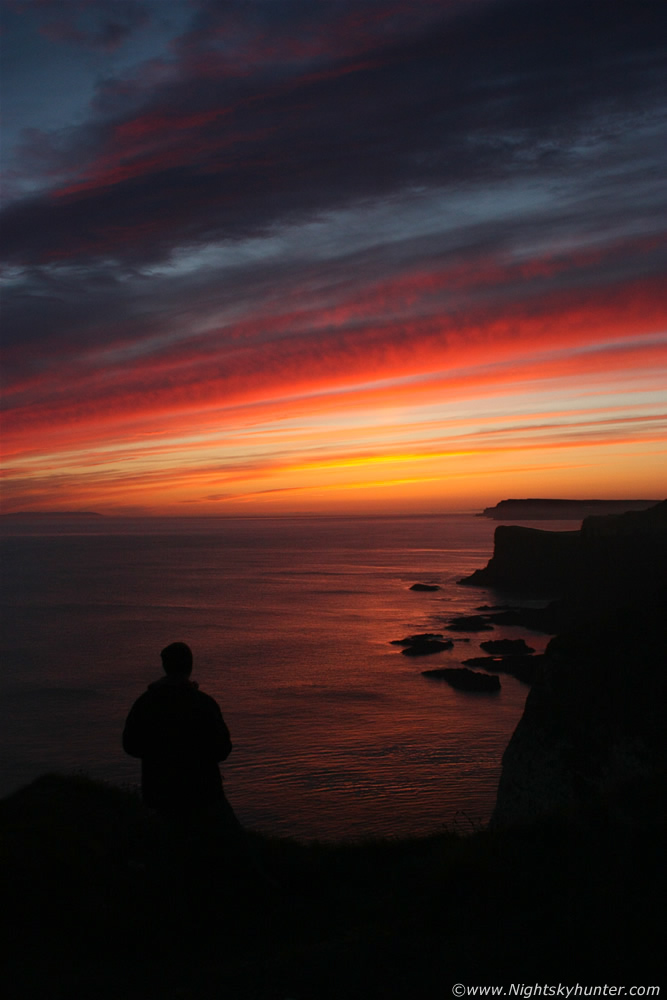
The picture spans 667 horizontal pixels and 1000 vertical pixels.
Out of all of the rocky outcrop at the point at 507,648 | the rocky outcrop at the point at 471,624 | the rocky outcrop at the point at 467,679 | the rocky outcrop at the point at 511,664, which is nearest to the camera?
the rocky outcrop at the point at 467,679

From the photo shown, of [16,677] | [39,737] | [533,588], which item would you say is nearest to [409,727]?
[39,737]

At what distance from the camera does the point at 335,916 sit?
6609 millimetres

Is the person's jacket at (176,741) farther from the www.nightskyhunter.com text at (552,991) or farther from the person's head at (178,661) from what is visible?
the www.nightskyhunter.com text at (552,991)

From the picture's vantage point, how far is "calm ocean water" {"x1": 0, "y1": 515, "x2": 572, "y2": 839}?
88.4 feet

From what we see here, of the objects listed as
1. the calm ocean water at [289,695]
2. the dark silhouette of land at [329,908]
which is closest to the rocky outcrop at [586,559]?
the calm ocean water at [289,695]

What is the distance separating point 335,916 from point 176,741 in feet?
8.27

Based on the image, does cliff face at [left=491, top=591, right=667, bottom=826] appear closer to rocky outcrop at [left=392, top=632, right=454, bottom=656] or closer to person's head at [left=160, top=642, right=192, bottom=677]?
person's head at [left=160, top=642, right=192, bottom=677]

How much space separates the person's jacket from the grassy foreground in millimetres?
580

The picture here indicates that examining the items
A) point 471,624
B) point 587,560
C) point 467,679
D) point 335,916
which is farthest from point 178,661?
point 587,560

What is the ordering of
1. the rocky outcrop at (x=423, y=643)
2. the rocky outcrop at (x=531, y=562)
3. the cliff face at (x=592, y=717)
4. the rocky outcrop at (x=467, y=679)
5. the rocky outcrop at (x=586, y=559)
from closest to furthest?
the cliff face at (x=592, y=717) < the rocky outcrop at (x=467, y=679) < the rocky outcrop at (x=423, y=643) < the rocky outcrop at (x=586, y=559) < the rocky outcrop at (x=531, y=562)

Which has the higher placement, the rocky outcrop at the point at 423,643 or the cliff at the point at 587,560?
the cliff at the point at 587,560

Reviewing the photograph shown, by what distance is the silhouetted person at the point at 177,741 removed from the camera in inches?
226

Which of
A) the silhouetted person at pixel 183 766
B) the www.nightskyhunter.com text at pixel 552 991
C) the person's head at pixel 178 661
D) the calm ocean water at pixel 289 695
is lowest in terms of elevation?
the calm ocean water at pixel 289 695

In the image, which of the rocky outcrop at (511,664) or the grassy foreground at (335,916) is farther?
the rocky outcrop at (511,664)
